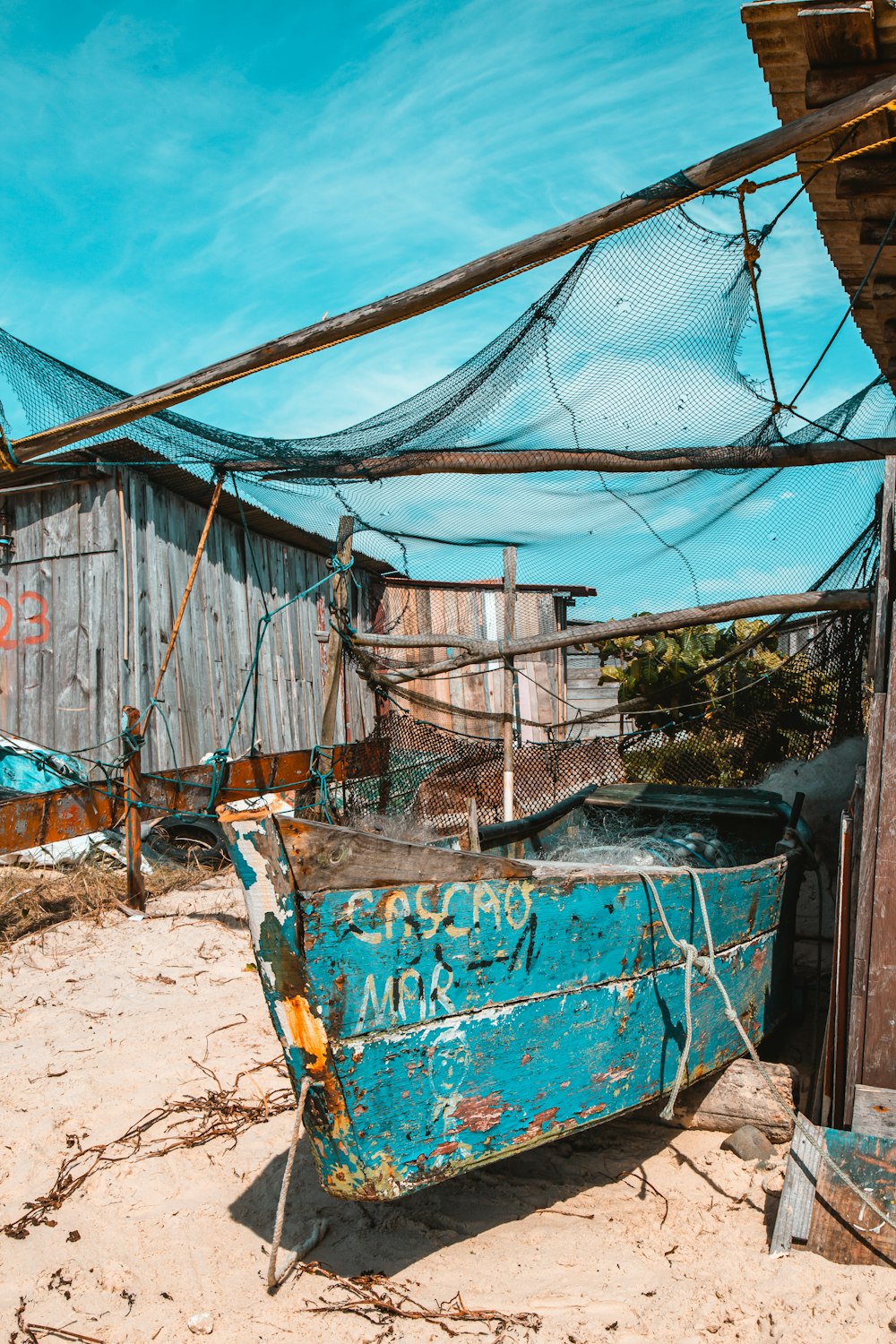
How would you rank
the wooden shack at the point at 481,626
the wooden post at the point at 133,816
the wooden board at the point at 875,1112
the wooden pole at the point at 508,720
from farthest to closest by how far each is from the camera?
1. the wooden shack at the point at 481,626
2. the wooden pole at the point at 508,720
3. the wooden post at the point at 133,816
4. the wooden board at the point at 875,1112

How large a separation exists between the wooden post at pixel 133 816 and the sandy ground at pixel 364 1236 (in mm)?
1875

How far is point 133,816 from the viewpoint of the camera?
6438mm

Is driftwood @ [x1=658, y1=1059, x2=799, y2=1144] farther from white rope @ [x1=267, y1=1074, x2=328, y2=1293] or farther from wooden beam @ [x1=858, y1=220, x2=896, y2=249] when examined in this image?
wooden beam @ [x1=858, y1=220, x2=896, y2=249]

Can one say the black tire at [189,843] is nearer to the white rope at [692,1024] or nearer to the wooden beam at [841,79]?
the white rope at [692,1024]

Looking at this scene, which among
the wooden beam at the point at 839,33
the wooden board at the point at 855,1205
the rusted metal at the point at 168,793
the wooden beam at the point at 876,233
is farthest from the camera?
the rusted metal at the point at 168,793

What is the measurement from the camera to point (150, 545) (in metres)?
8.65

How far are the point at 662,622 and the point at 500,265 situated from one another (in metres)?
2.94

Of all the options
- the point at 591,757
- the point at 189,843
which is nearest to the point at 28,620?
the point at 189,843

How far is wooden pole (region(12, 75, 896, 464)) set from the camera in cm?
315

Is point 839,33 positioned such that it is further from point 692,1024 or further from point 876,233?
point 692,1024

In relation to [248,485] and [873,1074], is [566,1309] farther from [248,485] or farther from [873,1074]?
[248,485]

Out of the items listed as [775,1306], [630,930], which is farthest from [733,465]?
[775,1306]

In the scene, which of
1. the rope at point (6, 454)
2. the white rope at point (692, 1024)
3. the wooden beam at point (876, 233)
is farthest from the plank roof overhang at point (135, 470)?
the white rope at point (692, 1024)

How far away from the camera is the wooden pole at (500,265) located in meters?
3.15
